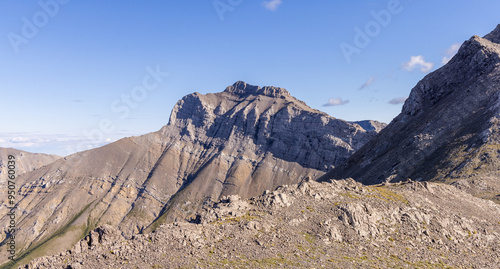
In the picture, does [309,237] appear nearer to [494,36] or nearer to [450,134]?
[450,134]

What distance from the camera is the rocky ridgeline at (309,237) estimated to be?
3192cm

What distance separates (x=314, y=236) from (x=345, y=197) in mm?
11920

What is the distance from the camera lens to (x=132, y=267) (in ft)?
97.9

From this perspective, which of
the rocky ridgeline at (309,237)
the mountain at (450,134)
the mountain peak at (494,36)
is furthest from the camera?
the mountain peak at (494,36)

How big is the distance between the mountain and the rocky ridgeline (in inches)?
1478

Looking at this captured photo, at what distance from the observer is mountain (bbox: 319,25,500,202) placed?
294 feet

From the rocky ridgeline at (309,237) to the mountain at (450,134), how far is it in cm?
3753

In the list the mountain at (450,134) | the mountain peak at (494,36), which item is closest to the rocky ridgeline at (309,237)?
the mountain at (450,134)

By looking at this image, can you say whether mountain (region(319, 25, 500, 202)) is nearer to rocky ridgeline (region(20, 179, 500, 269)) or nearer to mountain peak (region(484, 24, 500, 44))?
mountain peak (region(484, 24, 500, 44))

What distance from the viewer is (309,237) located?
37812 millimetres

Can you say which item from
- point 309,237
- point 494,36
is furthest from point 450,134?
point 309,237

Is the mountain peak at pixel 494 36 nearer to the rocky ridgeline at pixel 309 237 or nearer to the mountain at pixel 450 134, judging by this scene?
the mountain at pixel 450 134

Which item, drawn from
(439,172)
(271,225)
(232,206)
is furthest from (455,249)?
(439,172)

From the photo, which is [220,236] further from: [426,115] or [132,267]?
[426,115]
